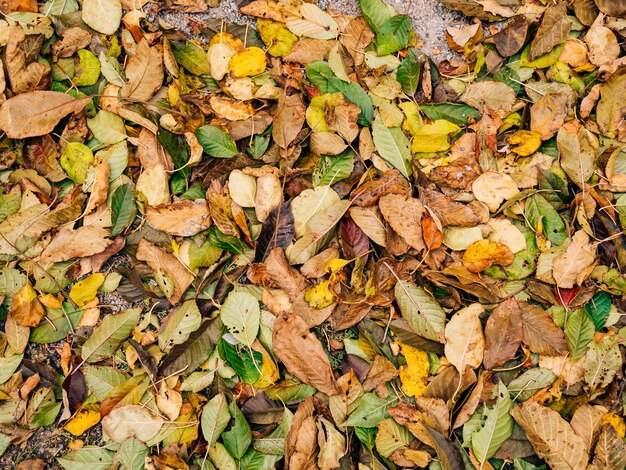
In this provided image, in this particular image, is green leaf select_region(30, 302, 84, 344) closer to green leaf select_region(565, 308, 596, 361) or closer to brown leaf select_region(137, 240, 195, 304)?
brown leaf select_region(137, 240, 195, 304)

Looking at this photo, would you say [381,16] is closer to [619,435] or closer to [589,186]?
[589,186]

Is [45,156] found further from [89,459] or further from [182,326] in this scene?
[89,459]

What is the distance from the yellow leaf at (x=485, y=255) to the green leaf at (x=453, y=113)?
0.48 meters

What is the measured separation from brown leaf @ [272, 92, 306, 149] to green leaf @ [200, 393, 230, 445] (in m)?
0.95

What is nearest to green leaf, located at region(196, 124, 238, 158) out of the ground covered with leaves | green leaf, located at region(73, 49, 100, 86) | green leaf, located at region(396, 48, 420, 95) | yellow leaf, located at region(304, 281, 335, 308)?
the ground covered with leaves

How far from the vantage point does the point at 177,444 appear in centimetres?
178

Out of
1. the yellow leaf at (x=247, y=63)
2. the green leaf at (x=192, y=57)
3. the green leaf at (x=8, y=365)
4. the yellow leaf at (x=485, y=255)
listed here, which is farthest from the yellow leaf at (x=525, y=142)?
the green leaf at (x=8, y=365)

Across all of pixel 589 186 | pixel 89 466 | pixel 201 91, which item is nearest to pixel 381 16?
pixel 201 91

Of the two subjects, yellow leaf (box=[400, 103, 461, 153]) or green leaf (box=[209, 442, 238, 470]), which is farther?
yellow leaf (box=[400, 103, 461, 153])

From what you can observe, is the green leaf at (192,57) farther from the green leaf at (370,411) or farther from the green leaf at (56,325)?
the green leaf at (370,411)

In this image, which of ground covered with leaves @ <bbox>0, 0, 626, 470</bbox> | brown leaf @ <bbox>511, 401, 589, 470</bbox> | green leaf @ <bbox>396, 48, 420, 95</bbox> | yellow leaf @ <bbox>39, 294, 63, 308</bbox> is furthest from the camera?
green leaf @ <bbox>396, 48, 420, 95</bbox>

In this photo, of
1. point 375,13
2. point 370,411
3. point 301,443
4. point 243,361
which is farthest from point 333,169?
point 301,443

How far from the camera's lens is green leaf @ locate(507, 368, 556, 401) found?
5.72ft

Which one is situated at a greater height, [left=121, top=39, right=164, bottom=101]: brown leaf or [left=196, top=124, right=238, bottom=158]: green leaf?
[left=121, top=39, right=164, bottom=101]: brown leaf
